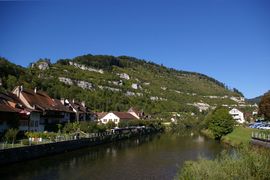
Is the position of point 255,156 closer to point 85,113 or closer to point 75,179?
point 75,179

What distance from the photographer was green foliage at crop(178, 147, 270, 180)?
1559cm

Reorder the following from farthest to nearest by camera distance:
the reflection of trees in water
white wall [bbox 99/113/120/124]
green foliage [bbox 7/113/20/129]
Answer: white wall [bbox 99/113/120/124], green foliage [bbox 7/113/20/129], the reflection of trees in water

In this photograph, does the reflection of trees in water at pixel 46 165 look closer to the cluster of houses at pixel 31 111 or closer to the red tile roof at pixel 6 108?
the cluster of houses at pixel 31 111

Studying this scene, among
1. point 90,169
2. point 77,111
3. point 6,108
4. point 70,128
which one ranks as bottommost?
point 90,169

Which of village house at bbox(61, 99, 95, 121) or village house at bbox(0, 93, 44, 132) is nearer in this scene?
village house at bbox(0, 93, 44, 132)

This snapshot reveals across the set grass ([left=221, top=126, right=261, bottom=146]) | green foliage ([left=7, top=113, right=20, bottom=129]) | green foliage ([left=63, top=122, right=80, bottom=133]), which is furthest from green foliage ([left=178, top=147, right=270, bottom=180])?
green foliage ([left=63, top=122, right=80, bottom=133])

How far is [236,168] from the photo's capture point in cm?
1631

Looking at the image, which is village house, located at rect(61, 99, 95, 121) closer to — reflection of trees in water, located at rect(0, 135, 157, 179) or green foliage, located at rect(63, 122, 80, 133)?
green foliage, located at rect(63, 122, 80, 133)

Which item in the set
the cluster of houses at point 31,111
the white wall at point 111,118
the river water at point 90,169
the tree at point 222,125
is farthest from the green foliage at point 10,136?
the white wall at point 111,118

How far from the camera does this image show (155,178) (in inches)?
1342

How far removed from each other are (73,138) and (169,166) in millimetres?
23706

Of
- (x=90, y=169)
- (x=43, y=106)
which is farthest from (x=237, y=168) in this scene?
(x=43, y=106)

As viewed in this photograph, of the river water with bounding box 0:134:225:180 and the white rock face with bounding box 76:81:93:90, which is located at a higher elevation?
the white rock face with bounding box 76:81:93:90

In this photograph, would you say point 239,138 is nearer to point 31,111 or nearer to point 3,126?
point 31,111
